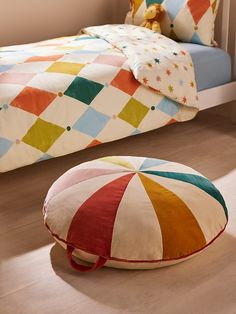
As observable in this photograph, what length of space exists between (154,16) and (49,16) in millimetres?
700

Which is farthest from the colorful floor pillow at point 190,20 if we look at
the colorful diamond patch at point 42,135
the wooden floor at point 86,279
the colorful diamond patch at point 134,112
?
the colorful diamond patch at point 42,135

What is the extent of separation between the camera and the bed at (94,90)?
212 centimetres

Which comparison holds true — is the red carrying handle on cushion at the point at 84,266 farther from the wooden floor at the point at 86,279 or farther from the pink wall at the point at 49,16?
the pink wall at the point at 49,16

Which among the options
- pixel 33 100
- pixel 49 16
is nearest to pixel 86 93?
pixel 33 100

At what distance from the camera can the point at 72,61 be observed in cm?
241

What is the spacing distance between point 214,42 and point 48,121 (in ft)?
3.67

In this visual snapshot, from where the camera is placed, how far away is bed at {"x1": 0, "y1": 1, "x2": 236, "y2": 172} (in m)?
2.12

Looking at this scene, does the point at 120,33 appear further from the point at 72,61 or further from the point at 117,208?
the point at 117,208

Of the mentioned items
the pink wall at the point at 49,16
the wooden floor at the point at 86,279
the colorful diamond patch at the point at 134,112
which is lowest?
the wooden floor at the point at 86,279

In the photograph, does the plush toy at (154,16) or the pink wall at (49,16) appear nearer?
the plush toy at (154,16)

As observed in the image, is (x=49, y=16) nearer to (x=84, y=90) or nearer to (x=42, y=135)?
(x=84, y=90)

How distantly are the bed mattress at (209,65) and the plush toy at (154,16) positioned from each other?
0.62 feet

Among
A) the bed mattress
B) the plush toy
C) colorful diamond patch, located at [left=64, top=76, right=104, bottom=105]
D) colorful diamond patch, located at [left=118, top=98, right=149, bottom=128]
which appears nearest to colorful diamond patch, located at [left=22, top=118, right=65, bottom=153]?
colorful diamond patch, located at [left=64, top=76, right=104, bottom=105]

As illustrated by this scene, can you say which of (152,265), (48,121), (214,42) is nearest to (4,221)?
(48,121)
